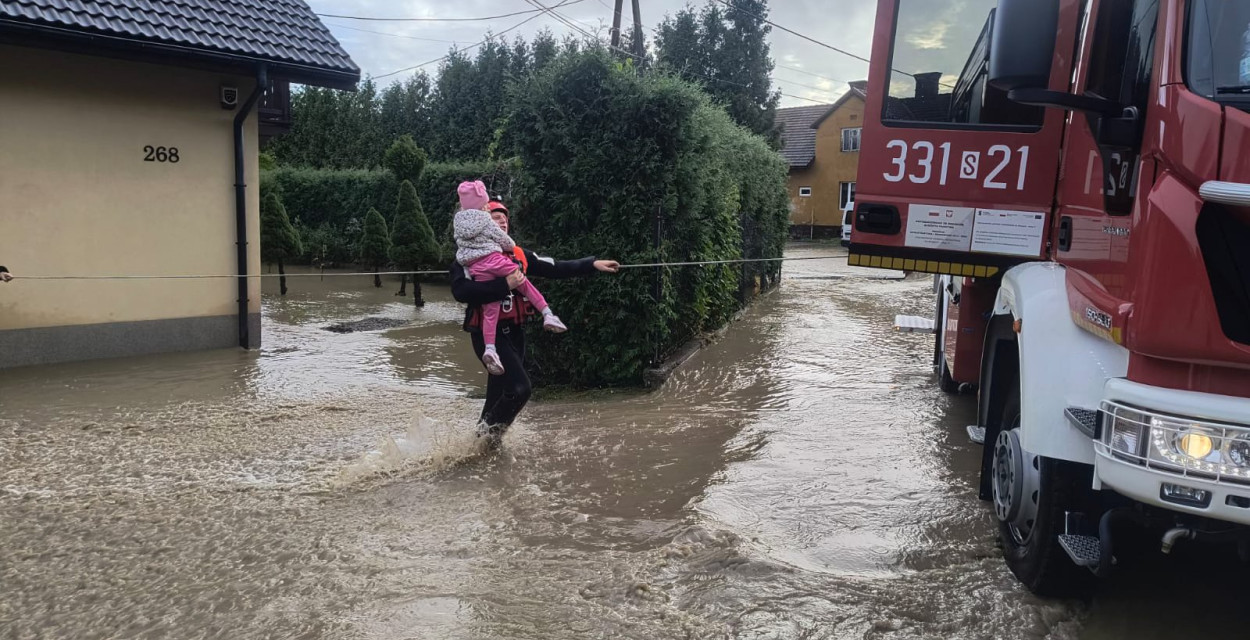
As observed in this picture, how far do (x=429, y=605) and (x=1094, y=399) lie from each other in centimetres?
269

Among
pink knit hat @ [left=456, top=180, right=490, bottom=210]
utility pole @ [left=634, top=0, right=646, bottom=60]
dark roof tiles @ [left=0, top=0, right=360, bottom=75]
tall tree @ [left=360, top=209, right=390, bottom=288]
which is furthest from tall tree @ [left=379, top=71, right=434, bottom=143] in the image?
pink knit hat @ [left=456, top=180, right=490, bottom=210]

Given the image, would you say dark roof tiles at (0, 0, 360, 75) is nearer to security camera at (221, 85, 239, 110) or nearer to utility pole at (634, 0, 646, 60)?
security camera at (221, 85, 239, 110)

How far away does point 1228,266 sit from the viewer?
2609 millimetres

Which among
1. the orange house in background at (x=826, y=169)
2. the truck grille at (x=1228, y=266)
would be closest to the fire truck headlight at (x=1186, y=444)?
the truck grille at (x=1228, y=266)

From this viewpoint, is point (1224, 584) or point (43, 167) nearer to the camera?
point (1224, 584)

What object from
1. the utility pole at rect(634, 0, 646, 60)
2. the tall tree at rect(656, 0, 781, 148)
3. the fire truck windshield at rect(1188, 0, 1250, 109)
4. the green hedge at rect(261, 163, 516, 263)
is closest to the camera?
the fire truck windshield at rect(1188, 0, 1250, 109)

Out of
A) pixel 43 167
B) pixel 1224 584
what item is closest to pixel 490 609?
pixel 1224 584

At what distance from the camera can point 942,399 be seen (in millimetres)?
7711

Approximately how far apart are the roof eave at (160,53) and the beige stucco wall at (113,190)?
0.32 meters

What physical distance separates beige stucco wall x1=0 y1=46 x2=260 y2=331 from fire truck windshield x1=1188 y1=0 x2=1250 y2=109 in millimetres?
9311

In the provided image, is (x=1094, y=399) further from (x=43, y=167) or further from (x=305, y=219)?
(x=305, y=219)

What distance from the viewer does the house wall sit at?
8.45 m

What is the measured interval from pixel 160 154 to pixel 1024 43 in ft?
29.1

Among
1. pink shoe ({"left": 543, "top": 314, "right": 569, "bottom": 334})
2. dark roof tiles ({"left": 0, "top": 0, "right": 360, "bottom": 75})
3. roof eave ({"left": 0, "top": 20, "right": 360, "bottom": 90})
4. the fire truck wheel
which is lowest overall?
the fire truck wheel
